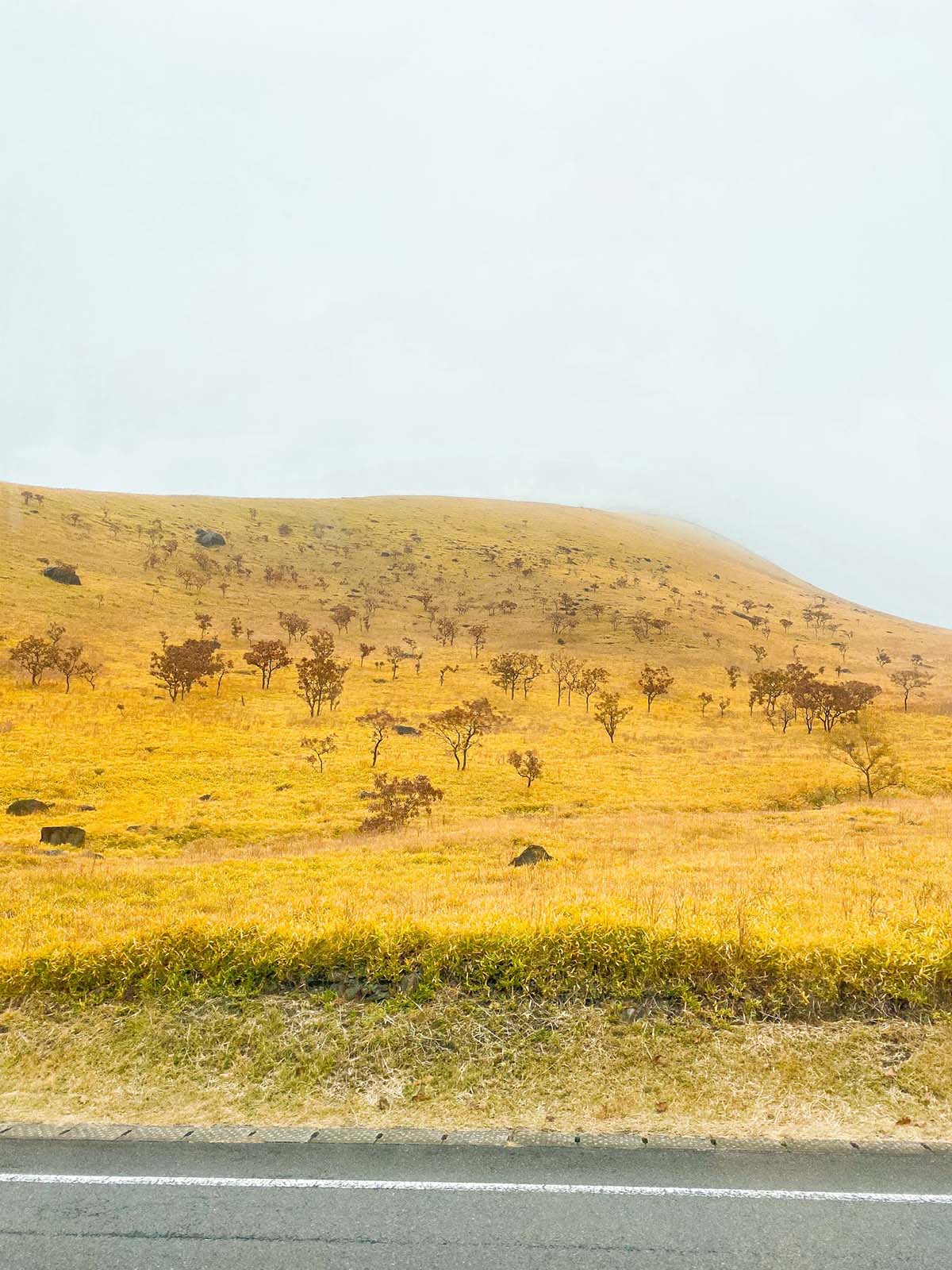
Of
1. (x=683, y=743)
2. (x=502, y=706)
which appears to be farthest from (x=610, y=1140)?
(x=502, y=706)

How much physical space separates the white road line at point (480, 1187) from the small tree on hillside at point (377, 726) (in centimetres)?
3958

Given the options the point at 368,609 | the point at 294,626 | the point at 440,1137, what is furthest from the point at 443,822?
the point at 368,609

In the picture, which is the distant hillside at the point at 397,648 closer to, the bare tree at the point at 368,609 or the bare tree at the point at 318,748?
the bare tree at the point at 318,748

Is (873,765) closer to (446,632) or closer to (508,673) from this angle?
(508,673)

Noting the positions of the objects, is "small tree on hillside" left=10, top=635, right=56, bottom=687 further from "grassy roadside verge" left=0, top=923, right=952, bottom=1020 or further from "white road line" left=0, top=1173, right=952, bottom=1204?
"white road line" left=0, top=1173, right=952, bottom=1204

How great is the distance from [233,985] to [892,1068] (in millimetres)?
9349

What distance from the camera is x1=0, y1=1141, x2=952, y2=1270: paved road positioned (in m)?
5.74

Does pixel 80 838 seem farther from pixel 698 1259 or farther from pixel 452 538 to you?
pixel 452 538

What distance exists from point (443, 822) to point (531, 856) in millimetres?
11811

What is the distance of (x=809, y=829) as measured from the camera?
1216 inches

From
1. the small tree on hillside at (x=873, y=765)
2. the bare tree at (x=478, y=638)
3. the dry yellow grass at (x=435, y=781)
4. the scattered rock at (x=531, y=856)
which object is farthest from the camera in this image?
the bare tree at (x=478, y=638)

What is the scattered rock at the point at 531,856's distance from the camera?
24.4 metres

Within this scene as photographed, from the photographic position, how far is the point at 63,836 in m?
28.7

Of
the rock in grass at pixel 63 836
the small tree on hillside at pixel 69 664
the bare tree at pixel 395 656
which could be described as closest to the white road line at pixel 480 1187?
the rock in grass at pixel 63 836
